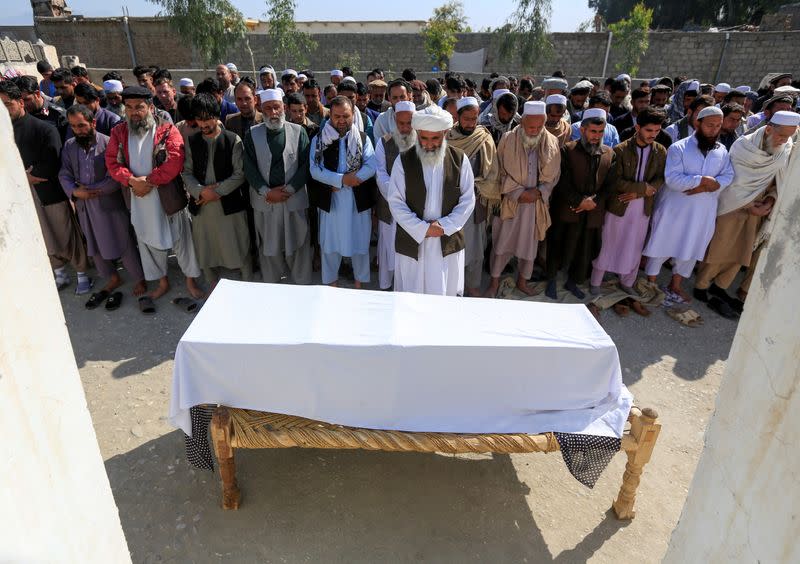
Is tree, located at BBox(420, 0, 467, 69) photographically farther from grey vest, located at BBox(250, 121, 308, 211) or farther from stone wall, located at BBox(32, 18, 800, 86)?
grey vest, located at BBox(250, 121, 308, 211)

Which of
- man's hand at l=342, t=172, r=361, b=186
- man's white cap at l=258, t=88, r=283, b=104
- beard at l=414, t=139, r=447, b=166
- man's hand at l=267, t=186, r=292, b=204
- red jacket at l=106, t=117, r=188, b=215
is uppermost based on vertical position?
man's white cap at l=258, t=88, r=283, b=104

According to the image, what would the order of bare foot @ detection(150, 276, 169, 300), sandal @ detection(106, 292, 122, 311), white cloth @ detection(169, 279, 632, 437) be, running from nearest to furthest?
white cloth @ detection(169, 279, 632, 437), sandal @ detection(106, 292, 122, 311), bare foot @ detection(150, 276, 169, 300)

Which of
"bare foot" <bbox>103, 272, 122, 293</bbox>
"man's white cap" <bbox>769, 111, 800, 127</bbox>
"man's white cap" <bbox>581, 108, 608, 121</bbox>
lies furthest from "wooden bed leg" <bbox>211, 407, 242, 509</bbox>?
"man's white cap" <bbox>769, 111, 800, 127</bbox>

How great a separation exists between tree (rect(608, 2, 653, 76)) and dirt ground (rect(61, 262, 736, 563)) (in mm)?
18896

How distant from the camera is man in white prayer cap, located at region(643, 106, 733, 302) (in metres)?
4.47

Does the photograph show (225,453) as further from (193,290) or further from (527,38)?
(527,38)

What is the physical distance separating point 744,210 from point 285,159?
415 cm

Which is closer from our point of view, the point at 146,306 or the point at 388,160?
the point at 388,160

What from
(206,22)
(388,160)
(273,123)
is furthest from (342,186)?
(206,22)

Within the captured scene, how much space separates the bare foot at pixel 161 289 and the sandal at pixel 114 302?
0.28 meters

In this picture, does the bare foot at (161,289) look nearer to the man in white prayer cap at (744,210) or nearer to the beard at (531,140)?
the beard at (531,140)

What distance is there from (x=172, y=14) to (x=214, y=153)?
13902 millimetres

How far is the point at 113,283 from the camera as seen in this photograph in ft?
16.6

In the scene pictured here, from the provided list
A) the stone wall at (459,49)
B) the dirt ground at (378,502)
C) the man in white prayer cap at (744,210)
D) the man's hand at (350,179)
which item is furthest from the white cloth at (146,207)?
the stone wall at (459,49)
